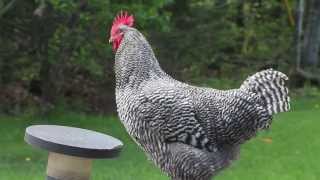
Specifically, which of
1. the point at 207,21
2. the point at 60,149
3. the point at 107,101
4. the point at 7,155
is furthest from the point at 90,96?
the point at 60,149

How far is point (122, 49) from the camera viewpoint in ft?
23.5

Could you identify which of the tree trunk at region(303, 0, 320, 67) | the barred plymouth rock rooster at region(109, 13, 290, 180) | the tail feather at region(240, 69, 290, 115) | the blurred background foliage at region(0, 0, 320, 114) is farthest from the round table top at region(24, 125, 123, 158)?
the tree trunk at region(303, 0, 320, 67)

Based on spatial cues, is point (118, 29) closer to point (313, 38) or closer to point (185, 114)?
point (185, 114)

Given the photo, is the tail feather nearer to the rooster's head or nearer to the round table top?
the rooster's head

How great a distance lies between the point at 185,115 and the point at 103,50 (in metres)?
7.26

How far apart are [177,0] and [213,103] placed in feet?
29.0

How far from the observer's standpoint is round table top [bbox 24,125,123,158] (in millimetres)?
5461

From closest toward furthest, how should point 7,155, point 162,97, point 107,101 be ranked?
point 162,97 < point 7,155 < point 107,101

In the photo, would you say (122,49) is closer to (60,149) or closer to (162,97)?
(162,97)

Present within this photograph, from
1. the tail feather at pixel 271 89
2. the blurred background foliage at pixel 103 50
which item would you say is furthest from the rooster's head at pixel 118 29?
the blurred background foliage at pixel 103 50

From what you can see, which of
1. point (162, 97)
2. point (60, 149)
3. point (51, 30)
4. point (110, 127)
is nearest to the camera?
point (60, 149)

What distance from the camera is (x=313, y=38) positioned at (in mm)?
18578

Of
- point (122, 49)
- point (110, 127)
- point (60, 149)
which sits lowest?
point (110, 127)

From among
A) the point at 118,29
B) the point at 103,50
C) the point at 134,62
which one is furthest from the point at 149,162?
the point at 103,50
